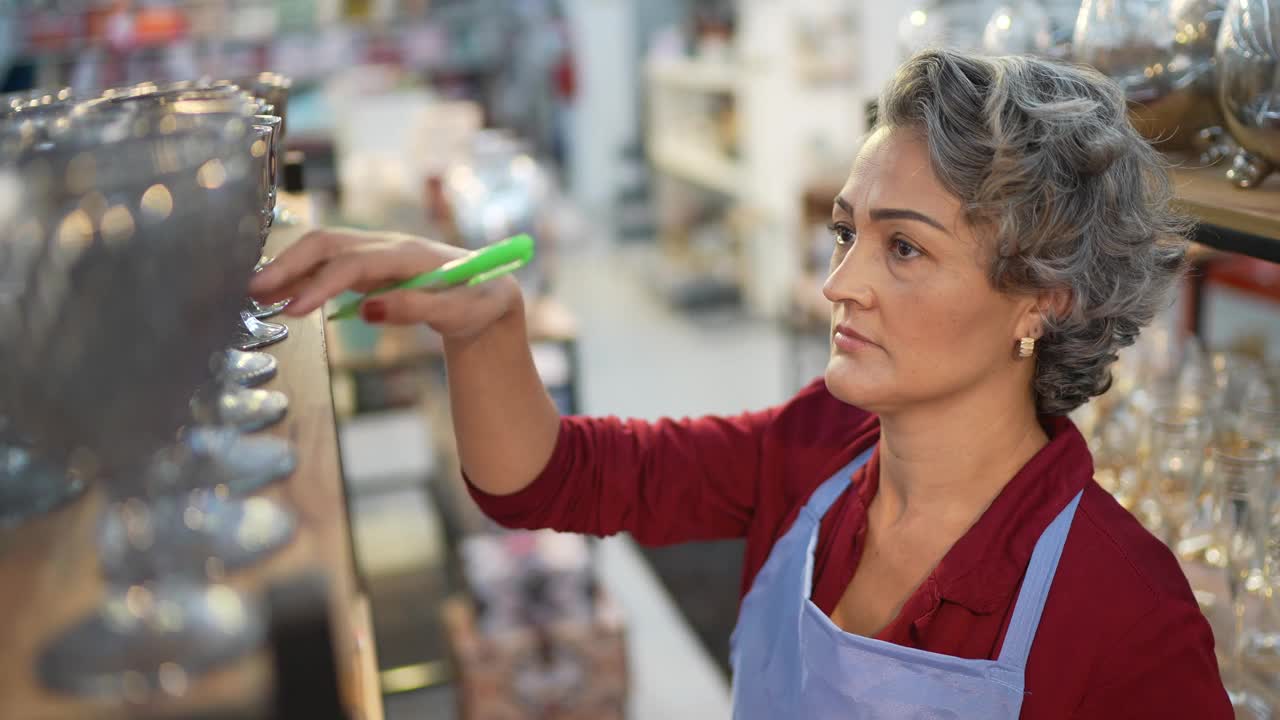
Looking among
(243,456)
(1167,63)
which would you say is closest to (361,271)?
(243,456)

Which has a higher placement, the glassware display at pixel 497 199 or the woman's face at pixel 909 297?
the woman's face at pixel 909 297

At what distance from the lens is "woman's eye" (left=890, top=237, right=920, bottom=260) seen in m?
1.22

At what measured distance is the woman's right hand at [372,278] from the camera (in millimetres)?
895

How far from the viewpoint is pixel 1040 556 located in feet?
3.89

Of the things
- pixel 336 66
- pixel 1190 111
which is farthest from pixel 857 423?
pixel 336 66

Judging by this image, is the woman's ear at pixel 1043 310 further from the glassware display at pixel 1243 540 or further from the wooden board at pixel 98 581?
the wooden board at pixel 98 581

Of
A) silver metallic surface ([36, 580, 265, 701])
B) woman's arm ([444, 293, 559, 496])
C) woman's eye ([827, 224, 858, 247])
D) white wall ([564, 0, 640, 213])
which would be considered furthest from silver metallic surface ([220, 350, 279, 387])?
white wall ([564, 0, 640, 213])

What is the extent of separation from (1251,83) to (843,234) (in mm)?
444

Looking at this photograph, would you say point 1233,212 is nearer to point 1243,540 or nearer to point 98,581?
point 1243,540

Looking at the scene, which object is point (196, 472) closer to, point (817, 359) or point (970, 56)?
point (970, 56)

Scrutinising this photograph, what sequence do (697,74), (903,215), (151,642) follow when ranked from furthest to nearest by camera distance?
(697,74)
(903,215)
(151,642)

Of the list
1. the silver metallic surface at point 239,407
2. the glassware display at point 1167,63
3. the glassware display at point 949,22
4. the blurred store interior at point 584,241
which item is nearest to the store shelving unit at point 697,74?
the blurred store interior at point 584,241

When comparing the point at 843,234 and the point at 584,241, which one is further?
the point at 584,241

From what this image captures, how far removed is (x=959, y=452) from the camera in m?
1.30
